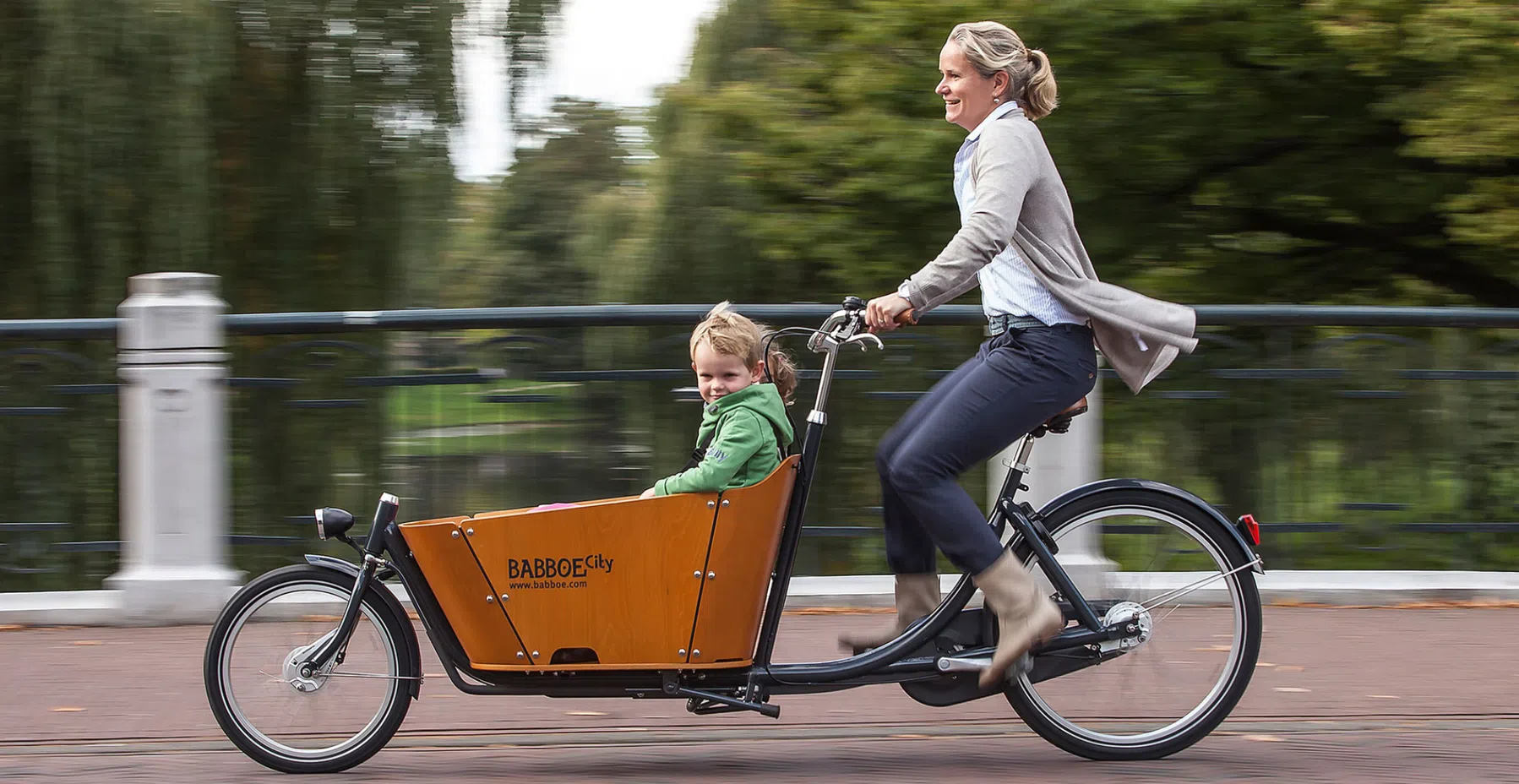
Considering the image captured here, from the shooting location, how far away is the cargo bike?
4.15 m

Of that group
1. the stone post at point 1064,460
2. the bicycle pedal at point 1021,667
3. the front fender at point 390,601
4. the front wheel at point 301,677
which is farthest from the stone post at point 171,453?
the bicycle pedal at point 1021,667

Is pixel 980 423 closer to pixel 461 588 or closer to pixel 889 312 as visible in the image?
pixel 889 312

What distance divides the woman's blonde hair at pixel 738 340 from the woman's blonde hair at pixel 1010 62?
912 millimetres

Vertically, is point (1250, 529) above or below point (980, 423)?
below

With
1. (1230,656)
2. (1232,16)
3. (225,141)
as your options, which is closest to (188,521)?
(1230,656)

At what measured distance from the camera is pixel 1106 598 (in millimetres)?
4395

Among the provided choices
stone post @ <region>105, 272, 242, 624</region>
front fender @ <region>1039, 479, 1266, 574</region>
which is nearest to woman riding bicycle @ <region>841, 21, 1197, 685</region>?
front fender @ <region>1039, 479, 1266, 574</region>

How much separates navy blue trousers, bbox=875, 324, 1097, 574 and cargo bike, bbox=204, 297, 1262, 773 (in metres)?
0.13

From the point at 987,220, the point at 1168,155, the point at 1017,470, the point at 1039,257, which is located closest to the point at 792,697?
the point at 1017,470

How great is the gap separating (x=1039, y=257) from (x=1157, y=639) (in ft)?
3.75

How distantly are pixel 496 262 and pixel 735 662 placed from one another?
38.8ft

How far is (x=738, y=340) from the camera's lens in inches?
164

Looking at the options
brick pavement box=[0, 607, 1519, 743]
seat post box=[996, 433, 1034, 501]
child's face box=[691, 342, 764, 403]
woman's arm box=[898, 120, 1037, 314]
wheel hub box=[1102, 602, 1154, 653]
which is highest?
woman's arm box=[898, 120, 1037, 314]

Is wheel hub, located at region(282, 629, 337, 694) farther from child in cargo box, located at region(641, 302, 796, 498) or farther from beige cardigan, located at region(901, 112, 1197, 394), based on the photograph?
beige cardigan, located at region(901, 112, 1197, 394)
